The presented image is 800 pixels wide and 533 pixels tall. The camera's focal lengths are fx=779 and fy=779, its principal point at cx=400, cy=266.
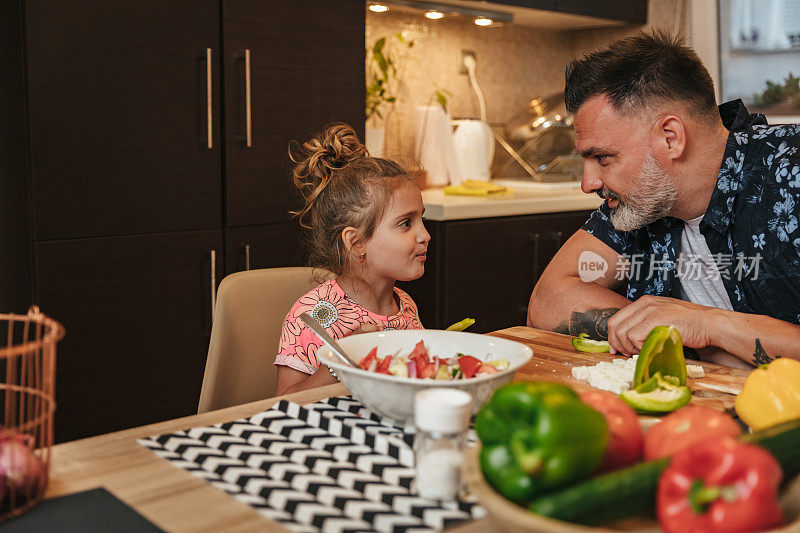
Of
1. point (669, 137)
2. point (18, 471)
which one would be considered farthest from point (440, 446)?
point (669, 137)

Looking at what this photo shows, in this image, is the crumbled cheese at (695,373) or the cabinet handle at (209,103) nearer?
the crumbled cheese at (695,373)

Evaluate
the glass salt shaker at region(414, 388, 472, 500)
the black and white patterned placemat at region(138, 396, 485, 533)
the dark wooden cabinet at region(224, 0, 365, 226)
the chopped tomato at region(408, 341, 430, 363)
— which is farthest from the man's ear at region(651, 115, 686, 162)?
the dark wooden cabinet at region(224, 0, 365, 226)

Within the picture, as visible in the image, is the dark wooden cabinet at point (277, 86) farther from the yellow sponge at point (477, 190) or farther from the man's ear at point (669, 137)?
the man's ear at point (669, 137)

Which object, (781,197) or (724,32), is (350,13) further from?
(724,32)

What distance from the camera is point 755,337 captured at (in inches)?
52.2

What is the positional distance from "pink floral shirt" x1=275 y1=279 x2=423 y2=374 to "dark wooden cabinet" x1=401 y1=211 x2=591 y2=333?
0.97 metres

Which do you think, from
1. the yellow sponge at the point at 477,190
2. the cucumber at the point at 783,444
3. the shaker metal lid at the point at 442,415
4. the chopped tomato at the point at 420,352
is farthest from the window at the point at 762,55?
the shaker metal lid at the point at 442,415

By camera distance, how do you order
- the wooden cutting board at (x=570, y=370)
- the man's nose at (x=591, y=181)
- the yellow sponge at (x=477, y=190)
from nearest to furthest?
the wooden cutting board at (x=570, y=370) → the man's nose at (x=591, y=181) → the yellow sponge at (x=477, y=190)

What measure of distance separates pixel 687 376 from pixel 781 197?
22.5 inches

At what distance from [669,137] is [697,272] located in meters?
0.34

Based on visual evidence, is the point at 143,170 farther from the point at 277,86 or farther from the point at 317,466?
the point at 317,466

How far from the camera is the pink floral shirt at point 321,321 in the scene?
1450 mm

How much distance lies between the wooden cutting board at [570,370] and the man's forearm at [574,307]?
79 mm

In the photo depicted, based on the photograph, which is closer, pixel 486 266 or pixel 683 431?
pixel 683 431
